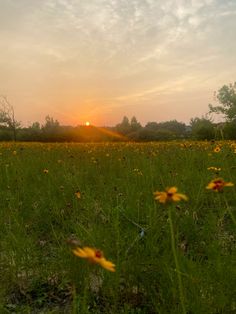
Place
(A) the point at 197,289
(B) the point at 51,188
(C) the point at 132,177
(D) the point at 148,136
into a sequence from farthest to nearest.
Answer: (D) the point at 148,136 < (C) the point at 132,177 < (B) the point at 51,188 < (A) the point at 197,289

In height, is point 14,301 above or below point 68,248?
below

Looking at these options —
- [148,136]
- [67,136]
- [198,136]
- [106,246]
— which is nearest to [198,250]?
[106,246]

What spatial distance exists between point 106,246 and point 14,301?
0.60 metres

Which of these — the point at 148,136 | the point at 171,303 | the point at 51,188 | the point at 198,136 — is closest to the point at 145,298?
the point at 171,303

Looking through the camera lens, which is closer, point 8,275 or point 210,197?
point 8,275

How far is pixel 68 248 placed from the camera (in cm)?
256

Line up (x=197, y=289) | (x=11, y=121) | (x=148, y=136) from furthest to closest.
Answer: (x=11, y=121) → (x=148, y=136) → (x=197, y=289)

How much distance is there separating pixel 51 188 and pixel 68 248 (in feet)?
7.94

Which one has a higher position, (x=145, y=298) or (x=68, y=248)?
(x=68, y=248)

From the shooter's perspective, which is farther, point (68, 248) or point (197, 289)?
point (68, 248)

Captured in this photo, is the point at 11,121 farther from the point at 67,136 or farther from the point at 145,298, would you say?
the point at 145,298

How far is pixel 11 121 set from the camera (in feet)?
160

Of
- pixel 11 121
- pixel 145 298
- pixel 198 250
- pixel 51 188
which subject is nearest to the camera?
pixel 145 298

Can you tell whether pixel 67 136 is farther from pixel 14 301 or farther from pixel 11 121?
pixel 14 301
